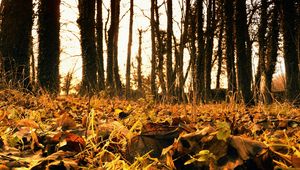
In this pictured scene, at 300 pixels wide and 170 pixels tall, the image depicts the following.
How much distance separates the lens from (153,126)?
176cm

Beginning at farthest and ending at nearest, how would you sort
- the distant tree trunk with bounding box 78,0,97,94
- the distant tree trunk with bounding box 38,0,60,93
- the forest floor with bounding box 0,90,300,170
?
1. the distant tree trunk with bounding box 78,0,97,94
2. the distant tree trunk with bounding box 38,0,60,93
3. the forest floor with bounding box 0,90,300,170

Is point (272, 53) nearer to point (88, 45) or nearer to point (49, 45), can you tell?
point (88, 45)

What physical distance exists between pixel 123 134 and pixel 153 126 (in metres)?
0.24

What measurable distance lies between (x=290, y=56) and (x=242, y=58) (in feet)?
7.51

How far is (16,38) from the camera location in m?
9.19

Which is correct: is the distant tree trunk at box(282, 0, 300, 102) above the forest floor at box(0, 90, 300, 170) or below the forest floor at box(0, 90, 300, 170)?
above

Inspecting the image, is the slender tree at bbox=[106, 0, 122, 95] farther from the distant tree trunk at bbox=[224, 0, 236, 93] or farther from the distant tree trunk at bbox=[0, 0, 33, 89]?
the distant tree trunk at bbox=[0, 0, 33, 89]

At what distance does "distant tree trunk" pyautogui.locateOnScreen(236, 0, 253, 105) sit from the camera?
38.2 ft

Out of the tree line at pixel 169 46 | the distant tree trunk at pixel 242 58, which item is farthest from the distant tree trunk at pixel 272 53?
the distant tree trunk at pixel 242 58

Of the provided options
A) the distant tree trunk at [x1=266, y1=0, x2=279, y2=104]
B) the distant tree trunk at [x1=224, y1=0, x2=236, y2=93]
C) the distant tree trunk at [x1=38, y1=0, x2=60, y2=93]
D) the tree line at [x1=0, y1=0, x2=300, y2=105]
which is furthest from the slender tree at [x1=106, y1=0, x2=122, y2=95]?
the distant tree trunk at [x1=266, y1=0, x2=279, y2=104]

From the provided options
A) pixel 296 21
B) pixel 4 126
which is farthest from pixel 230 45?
pixel 4 126

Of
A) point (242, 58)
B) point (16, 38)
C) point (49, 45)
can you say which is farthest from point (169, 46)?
point (16, 38)

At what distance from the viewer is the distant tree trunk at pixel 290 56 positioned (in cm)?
1257

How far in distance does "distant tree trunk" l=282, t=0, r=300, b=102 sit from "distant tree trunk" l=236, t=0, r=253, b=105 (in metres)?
1.75
